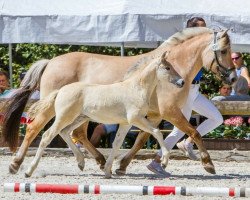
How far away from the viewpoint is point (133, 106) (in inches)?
457

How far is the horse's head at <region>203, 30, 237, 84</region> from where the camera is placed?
12.3 m

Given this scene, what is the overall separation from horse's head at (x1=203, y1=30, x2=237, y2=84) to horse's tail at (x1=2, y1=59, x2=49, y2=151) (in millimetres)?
2121

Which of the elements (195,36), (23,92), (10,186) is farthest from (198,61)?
(10,186)

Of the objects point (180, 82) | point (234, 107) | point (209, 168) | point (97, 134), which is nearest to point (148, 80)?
point (180, 82)

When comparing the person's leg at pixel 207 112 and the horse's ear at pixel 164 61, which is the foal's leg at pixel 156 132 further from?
the person's leg at pixel 207 112

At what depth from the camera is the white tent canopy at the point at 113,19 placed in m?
14.7

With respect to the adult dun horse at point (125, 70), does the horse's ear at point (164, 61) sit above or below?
above

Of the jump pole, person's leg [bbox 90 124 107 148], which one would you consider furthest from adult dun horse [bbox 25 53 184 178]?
person's leg [bbox 90 124 107 148]

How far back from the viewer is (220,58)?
1240 centimetres

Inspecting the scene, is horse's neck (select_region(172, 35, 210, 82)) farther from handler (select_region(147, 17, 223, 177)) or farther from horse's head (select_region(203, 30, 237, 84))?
handler (select_region(147, 17, 223, 177))

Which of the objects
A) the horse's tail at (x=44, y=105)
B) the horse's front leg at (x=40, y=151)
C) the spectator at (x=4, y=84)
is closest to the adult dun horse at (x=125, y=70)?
the horse's tail at (x=44, y=105)

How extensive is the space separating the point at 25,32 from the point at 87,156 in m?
2.03

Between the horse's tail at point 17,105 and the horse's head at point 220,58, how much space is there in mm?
2121

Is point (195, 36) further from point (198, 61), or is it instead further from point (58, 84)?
point (58, 84)
